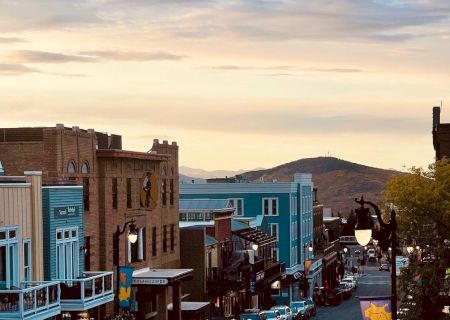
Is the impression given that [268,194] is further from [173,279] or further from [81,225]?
[81,225]

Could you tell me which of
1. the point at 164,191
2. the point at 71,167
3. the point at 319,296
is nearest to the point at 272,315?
the point at 164,191

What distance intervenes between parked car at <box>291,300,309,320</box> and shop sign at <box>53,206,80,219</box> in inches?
1358

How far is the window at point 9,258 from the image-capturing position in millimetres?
38344

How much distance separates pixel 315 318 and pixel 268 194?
2474cm

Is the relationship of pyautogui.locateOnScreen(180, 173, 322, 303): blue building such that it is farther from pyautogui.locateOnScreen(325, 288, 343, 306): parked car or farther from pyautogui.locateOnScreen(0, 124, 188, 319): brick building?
pyautogui.locateOnScreen(0, 124, 188, 319): brick building

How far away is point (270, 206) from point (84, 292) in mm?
65641

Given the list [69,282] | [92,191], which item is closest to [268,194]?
[92,191]

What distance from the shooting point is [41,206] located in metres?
41.6

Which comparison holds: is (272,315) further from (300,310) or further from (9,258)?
(9,258)

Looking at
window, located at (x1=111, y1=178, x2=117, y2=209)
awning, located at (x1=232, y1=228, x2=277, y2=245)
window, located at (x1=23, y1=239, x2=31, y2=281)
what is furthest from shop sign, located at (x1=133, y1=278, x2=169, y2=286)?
awning, located at (x1=232, y1=228, x2=277, y2=245)

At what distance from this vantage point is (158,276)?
5759 cm

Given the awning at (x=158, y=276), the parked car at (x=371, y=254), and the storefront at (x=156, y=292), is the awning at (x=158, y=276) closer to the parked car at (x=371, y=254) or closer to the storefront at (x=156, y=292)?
the storefront at (x=156, y=292)

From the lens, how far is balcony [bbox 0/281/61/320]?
3553 centimetres

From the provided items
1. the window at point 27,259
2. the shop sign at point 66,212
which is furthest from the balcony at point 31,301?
the shop sign at point 66,212
